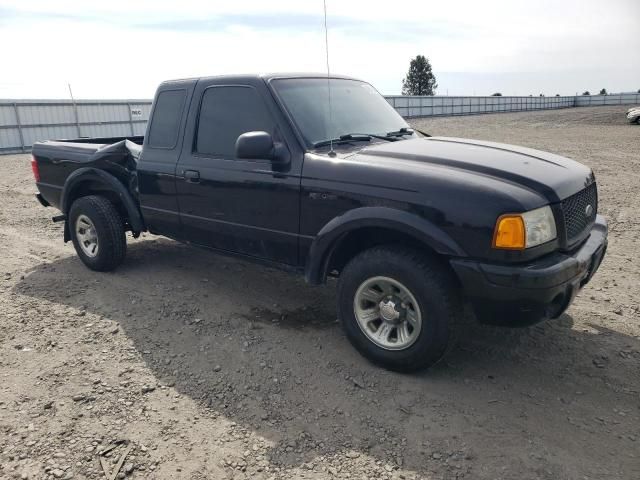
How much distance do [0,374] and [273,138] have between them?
2.56m

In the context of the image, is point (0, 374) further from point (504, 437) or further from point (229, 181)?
point (504, 437)

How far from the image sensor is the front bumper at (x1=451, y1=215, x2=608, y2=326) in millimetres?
2834

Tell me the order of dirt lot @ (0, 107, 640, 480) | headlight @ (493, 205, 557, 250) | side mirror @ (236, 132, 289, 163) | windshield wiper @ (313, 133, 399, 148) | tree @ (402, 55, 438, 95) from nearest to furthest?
dirt lot @ (0, 107, 640, 480) → headlight @ (493, 205, 557, 250) → side mirror @ (236, 132, 289, 163) → windshield wiper @ (313, 133, 399, 148) → tree @ (402, 55, 438, 95)

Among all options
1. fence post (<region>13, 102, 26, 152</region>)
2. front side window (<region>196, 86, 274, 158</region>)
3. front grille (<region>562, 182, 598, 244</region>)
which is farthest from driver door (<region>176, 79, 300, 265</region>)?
fence post (<region>13, 102, 26, 152</region>)

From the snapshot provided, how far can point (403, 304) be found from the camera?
3266mm

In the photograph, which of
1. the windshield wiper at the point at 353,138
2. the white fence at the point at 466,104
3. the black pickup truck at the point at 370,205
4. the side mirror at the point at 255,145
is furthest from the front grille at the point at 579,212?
the white fence at the point at 466,104

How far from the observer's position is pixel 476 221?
288 centimetres

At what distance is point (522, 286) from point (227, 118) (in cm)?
264

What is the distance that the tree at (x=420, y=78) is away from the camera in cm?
→ 7219

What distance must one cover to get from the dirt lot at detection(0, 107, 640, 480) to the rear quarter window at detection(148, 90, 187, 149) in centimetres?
144

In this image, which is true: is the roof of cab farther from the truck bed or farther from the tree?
the tree

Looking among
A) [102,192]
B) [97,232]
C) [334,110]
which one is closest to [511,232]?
[334,110]

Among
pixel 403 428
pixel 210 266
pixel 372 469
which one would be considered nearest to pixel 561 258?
pixel 403 428

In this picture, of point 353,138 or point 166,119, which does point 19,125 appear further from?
point 353,138
